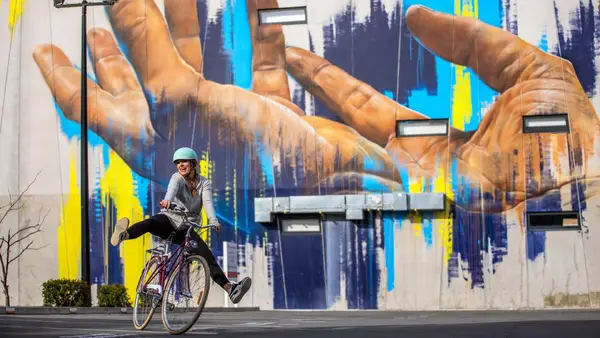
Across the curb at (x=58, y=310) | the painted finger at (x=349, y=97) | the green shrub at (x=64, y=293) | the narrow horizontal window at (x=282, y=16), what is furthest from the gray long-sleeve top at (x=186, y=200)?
the narrow horizontal window at (x=282, y=16)

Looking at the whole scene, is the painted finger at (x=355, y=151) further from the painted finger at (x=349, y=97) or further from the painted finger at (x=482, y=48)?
the painted finger at (x=482, y=48)

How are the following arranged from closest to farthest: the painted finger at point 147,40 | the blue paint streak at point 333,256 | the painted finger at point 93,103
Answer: the blue paint streak at point 333,256 < the painted finger at point 147,40 < the painted finger at point 93,103

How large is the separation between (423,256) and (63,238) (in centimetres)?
1021

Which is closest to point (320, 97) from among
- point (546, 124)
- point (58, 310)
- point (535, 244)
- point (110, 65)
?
point (546, 124)

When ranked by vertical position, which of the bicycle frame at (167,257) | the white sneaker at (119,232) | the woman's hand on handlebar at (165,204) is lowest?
the bicycle frame at (167,257)

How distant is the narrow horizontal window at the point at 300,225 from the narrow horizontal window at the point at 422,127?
3267mm

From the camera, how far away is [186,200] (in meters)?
11.8

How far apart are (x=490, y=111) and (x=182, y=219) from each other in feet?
65.6

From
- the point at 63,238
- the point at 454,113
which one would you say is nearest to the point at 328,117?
the point at 454,113

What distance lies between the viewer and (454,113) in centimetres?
3069

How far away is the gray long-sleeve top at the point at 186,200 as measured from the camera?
1163cm

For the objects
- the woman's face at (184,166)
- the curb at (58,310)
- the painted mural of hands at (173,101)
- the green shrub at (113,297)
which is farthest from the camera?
the painted mural of hands at (173,101)

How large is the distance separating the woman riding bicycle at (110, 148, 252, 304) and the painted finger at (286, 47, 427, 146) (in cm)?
1940

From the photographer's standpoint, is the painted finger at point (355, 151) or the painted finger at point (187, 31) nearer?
the painted finger at point (355, 151)
